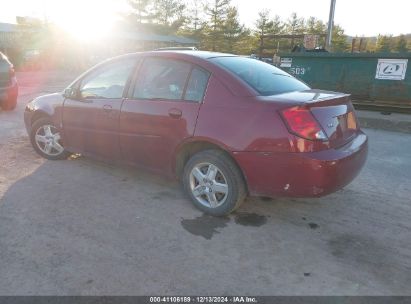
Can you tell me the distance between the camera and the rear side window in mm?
3596

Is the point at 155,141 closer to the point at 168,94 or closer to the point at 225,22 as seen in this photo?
the point at 168,94

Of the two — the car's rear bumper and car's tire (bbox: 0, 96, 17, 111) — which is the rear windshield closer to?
the car's rear bumper

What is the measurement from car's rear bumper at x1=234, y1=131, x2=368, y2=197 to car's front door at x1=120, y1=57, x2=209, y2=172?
2.35 feet

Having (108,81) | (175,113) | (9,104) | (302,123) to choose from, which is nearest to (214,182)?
(175,113)

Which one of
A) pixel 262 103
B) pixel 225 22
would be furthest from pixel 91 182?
pixel 225 22

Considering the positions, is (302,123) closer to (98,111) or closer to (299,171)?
(299,171)

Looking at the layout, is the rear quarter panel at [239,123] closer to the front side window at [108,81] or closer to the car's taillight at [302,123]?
the car's taillight at [302,123]

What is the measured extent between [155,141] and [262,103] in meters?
1.25

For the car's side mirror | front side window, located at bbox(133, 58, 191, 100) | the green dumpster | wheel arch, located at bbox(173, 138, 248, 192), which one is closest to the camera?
wheel arch, located at bbox(173, 138, 248, 192)

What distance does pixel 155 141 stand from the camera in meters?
3.90

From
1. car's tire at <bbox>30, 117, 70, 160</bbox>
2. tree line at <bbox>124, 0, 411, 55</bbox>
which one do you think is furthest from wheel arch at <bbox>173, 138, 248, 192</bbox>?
tree line at <bbox>124, 0, 411, 55</bbox>

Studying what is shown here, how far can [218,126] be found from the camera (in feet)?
11.2

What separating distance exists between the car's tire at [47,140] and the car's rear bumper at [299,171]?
116 inches

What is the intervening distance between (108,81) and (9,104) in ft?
19.3
